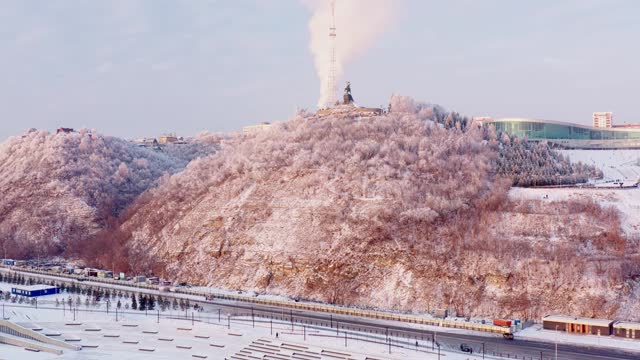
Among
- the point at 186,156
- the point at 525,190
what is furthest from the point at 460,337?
the point at 186,156

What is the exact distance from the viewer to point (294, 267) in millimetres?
72312

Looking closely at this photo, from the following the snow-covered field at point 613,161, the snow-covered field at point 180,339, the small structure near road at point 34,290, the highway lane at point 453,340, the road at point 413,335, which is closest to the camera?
the highway lane at point 453,340

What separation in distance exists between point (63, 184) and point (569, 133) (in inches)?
2701

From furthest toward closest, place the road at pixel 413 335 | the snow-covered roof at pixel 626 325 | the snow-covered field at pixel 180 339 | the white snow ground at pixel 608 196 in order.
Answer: the white snow ground at pixel 608 196 < the snow-covered roof at pixel 626 325 < the snow-covered field at pixel 180 339 < the road at pixel 413 335

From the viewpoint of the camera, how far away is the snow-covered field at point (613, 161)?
83.7m

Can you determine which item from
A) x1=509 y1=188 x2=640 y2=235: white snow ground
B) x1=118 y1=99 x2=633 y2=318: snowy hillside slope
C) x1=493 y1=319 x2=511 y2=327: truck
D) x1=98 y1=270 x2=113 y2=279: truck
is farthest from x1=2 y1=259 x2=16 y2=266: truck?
x1=493 y1=319 x2=511 y2=327: truck

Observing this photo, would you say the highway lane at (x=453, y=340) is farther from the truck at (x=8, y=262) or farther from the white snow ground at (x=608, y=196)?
the truck at (x=8, y=262)

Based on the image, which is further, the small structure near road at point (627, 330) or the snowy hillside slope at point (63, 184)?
the snowy hillside slope at point (63, 184)

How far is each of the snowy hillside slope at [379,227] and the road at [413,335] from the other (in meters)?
5.11

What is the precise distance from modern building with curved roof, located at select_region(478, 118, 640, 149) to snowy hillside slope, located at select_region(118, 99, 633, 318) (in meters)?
14.2

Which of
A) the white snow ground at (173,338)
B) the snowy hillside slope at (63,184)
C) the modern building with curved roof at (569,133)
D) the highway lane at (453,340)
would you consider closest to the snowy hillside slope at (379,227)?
the highway lane at (453,340)

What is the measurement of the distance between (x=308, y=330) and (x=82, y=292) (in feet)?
96.9

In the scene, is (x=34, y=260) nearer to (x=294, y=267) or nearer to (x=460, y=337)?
(x=294, y=267)

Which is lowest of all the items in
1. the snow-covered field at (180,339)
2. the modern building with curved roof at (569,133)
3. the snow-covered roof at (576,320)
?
the snow-covered field at (180,339)
